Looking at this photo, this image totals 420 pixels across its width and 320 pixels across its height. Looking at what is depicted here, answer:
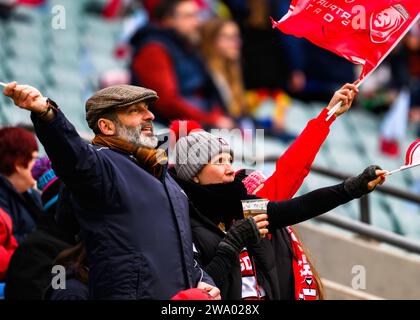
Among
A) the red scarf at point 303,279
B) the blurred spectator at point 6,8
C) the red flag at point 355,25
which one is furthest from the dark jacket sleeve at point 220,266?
the blurred spectator at point 6,8

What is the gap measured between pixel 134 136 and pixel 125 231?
431mm

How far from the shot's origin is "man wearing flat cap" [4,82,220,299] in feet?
16.9

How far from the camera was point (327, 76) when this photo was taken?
13.3m

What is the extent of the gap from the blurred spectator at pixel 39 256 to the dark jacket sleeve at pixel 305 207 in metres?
1.06

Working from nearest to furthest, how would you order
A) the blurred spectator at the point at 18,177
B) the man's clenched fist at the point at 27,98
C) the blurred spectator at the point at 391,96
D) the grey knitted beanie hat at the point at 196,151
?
the man's clenched fist at the point at 27,98
the grey knitted beanie hat at the point at 196,151
the blurred spectator at the point at 18,177
the blurred spectator at the point at 391,96

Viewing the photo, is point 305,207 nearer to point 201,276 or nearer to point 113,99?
point 201,276

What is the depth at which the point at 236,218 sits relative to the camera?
5.87m

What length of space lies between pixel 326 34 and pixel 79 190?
1.70 m

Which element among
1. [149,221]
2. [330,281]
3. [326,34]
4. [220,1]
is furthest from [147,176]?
[220,1]

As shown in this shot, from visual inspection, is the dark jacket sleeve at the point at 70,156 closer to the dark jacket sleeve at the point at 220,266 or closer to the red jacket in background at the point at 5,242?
the dark jacket sleeve at the point at 220,266

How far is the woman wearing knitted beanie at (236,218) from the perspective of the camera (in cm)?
564

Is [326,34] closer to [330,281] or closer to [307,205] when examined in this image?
[307,205]

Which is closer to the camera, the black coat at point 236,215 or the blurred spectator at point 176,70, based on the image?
the black coat at point 236,215

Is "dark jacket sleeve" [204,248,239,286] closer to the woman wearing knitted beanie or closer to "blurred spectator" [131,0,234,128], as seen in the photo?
the woman wearing knitted beanie
